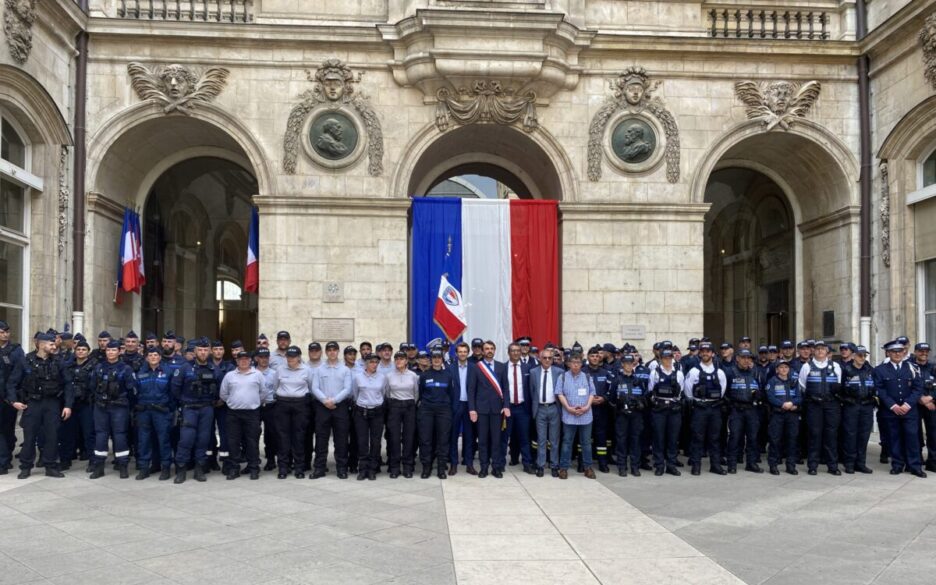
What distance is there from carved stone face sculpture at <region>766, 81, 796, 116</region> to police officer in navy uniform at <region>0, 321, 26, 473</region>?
42.9 ft

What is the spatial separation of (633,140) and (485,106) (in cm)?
281

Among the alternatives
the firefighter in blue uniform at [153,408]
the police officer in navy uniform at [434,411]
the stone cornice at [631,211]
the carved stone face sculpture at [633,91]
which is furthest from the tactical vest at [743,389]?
the firefighter in blue uniform at [153,408]

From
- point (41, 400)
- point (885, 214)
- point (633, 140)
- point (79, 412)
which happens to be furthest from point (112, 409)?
point (885, 214)

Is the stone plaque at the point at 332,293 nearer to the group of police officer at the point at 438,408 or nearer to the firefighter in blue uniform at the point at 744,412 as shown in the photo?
the group of police officer at the point at 438,408

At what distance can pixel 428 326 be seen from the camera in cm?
1472

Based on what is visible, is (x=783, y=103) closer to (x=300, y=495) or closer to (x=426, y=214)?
(x=426, y=214)

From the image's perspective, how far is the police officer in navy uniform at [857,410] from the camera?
1043cm

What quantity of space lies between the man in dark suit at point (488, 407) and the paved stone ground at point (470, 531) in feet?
1.50

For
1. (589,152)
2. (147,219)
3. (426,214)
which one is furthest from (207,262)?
(589,152)

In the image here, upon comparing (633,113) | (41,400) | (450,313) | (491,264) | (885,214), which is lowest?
(41,400)

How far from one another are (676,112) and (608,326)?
4.21 meters

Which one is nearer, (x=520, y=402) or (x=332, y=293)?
(x=520, y=402)

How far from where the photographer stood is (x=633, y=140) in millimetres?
14875

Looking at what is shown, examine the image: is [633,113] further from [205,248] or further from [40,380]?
[40,380]
